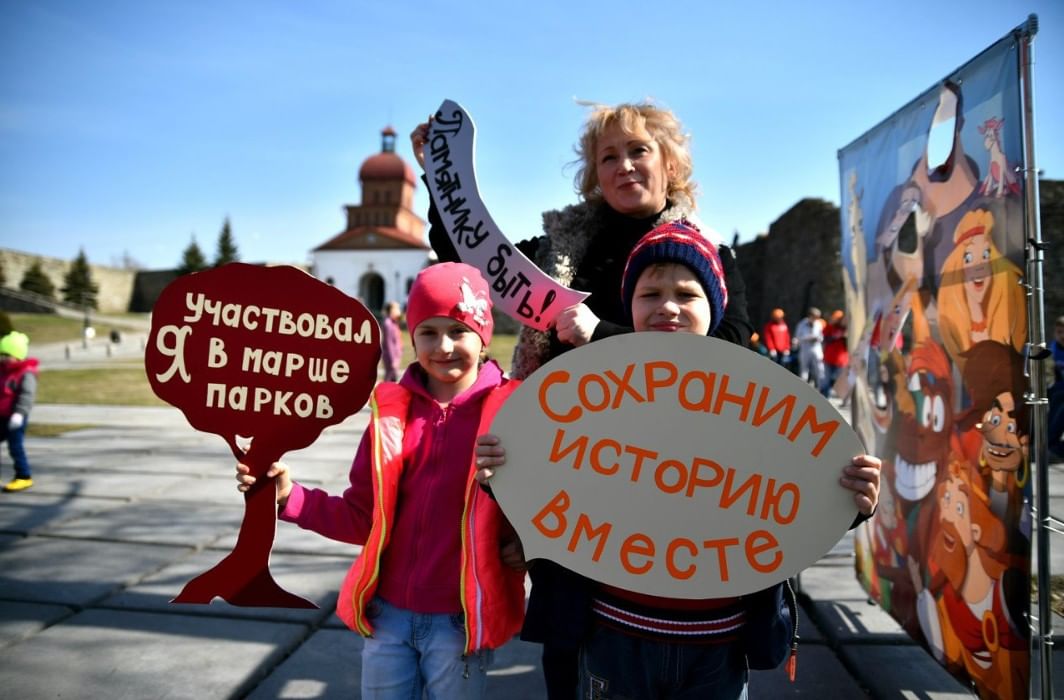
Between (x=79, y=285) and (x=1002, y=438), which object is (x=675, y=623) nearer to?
(x=1002, y=438)

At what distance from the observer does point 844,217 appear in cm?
289

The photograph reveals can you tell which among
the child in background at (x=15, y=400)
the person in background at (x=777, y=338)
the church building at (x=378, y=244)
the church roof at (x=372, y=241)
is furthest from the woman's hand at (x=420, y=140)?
the church roof at (x=372, y=241)

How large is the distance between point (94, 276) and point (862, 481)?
53.8 metres

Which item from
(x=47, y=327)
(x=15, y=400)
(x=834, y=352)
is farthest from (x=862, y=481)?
(x=47, y=327)

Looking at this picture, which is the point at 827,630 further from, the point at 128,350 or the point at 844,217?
the point at 128,350

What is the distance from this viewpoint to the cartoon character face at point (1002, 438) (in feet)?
5.24

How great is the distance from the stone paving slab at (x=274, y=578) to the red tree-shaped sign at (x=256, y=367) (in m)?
0.94

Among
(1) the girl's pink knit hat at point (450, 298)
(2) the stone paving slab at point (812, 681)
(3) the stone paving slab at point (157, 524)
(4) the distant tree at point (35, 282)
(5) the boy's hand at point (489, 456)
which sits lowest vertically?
(2) the stone paving slab at point (812, 681)

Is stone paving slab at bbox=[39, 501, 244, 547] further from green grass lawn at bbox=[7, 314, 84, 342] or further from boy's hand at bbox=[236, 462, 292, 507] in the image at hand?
green grass lawn at bbox=[7, 314, 84, 342]

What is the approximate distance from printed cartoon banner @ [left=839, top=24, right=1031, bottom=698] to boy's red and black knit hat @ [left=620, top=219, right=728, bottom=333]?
0.80 meters

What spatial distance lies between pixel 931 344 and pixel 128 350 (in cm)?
2663

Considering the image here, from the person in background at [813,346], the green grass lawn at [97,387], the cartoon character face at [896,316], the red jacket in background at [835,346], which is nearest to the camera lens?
the cartoon character face at [896,316]

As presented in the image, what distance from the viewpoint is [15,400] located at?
435 cm

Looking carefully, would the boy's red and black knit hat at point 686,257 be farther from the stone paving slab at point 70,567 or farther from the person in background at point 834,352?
the person in background at point 834,352
